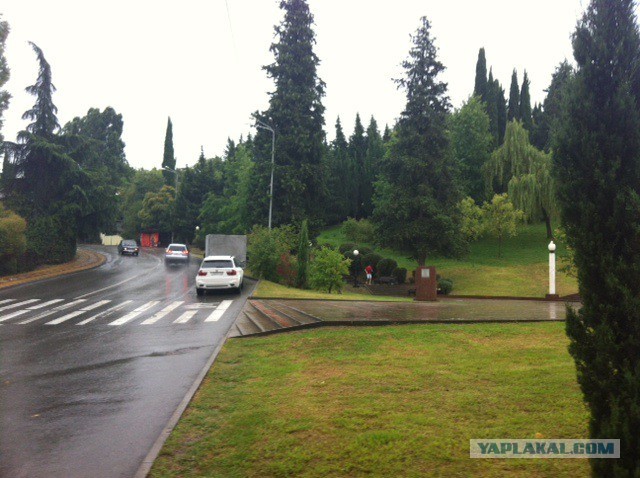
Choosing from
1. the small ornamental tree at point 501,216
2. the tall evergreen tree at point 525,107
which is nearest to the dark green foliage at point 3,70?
the small ornamental tree at point 501,216

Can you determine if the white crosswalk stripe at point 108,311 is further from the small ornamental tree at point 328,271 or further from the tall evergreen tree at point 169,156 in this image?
the tall evergreen tree at point 169,156

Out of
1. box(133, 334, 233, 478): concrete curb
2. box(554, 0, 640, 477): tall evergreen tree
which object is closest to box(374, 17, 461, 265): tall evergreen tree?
box(133, 334, 233, 478): concrete curb

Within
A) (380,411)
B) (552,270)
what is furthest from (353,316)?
(552,270)

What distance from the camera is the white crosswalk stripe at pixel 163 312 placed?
1561 centimetres

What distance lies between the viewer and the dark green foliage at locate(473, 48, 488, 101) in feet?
215

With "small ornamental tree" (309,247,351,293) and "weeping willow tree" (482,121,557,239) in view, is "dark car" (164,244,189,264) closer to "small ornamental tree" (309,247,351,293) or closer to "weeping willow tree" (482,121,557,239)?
"small ornamental tree" (309,247,351,293)

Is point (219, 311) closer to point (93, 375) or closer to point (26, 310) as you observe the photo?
point (26, 310)

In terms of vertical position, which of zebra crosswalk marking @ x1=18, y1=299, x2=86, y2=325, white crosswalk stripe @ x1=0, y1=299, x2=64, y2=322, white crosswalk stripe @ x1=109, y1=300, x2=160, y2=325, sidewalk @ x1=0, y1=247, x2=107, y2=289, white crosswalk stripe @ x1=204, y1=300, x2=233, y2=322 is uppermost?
sidewalk @ x1=0, y1=247, x2=107, y2=289

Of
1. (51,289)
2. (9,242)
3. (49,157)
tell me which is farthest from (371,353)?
(49,157)

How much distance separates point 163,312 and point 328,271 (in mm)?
12713

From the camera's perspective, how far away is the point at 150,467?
4910mm

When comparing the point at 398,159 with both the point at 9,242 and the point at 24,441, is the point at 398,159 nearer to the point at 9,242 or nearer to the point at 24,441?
the point at 9,242

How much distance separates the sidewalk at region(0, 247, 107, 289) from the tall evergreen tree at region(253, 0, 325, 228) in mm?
14452

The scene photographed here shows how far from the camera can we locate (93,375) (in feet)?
29.7
